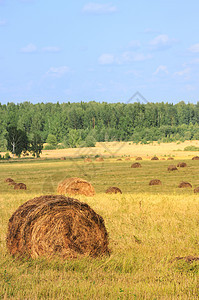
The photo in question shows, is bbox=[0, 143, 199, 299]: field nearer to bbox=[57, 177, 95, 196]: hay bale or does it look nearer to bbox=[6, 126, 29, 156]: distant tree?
bbox=[57, 177, 95, 196]: hay bale

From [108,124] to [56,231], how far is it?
139 meters

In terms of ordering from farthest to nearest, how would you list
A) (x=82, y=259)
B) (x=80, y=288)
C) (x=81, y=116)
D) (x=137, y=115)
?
1. (x=81, y=116)
2. (x=137, y=115)
3. (x=82, y=259)
4. (x=80, y=288)

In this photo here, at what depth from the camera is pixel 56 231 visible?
8.39 m

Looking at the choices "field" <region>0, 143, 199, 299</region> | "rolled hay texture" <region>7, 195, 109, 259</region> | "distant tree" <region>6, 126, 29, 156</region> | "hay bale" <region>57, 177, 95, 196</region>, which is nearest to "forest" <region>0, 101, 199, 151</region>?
"distant tree" <region>6, 126, 29, 156</region>

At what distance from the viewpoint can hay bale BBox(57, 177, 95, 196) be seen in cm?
2178

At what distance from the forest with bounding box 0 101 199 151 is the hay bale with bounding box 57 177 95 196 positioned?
93550 mm

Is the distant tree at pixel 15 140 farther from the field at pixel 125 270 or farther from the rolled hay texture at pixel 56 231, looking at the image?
the rolled hay texture at pixel 56 231

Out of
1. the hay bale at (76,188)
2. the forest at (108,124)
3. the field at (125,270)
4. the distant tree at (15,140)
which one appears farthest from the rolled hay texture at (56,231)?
the forest at (108,124)

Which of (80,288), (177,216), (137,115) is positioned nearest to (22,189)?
(177,216)

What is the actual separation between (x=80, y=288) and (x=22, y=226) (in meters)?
2.70

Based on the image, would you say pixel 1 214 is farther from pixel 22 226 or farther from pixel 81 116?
pixel 81 116

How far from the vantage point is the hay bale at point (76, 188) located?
21.8 meters

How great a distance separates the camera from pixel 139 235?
10.7m

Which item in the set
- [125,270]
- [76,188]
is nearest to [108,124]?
[76,188]
